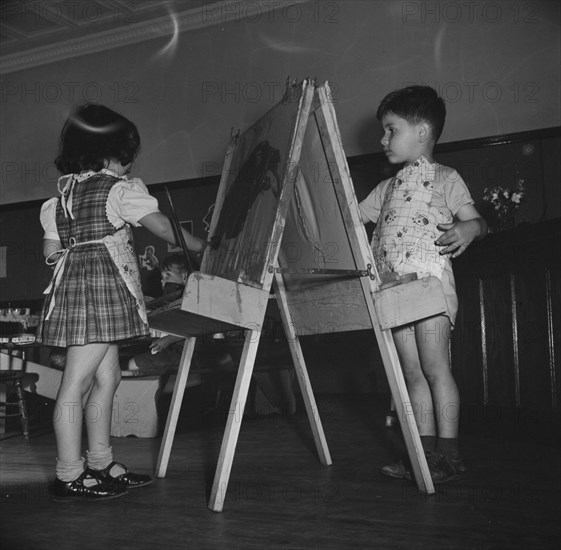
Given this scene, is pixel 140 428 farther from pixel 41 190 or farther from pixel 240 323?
pixel 41 190

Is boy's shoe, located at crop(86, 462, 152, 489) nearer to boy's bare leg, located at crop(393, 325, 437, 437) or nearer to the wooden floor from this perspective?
the wooden floor

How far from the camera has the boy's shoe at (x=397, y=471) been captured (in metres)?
1.80

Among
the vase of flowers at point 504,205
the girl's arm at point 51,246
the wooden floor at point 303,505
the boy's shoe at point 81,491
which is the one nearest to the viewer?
the wooden floor at point 303,505

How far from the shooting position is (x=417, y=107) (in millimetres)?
1958

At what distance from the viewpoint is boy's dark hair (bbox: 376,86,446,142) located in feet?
6.43

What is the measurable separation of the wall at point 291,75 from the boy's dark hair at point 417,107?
2107 mm

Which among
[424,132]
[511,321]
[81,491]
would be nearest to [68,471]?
[81,491]

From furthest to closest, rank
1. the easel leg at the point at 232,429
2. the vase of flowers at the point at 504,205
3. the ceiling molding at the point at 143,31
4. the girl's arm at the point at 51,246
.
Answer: the ceiling molding at the point at 143,31
the vase of flowers at the point at 504,205
the girl's arm at the point at 51,246
the easel leg at the point at 232,429

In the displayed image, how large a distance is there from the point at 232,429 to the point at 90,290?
0.57m

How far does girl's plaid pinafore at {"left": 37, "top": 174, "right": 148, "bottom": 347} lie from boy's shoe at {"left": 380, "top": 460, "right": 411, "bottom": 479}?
2.50 ft

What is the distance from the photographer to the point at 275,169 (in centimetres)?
161

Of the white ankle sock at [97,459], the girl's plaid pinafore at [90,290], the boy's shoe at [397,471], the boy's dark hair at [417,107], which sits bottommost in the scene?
the boy's shoe at [397,471]

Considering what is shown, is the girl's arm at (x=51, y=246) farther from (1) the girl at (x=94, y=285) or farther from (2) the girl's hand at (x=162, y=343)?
(2) the girl's hand at (x=162, y=343)

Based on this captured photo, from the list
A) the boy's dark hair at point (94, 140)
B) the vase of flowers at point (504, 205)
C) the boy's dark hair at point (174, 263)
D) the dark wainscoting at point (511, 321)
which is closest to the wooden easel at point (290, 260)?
the boy's dark hair at point (94, 140)
